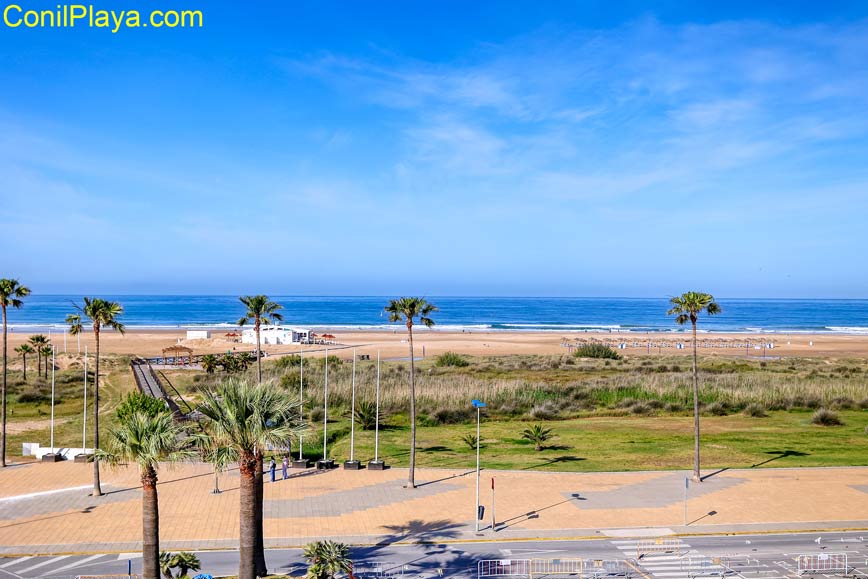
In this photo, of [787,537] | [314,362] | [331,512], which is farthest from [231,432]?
[314,362]

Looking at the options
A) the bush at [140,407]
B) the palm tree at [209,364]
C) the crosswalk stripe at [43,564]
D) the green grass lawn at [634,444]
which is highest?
the bush at [140,407]

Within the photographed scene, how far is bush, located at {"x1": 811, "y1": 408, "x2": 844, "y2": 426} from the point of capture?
4528cm

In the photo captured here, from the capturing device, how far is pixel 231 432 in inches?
685

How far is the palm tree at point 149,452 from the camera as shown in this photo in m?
17.1

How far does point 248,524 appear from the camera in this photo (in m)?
17.9

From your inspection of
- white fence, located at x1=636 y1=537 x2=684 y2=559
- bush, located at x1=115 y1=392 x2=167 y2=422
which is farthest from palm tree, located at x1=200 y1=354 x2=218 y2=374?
white fence, located at x1=636 y1=537 x2=684 y2=559

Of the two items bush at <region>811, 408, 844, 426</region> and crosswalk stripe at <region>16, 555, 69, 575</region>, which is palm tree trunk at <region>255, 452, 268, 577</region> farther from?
bush at <region>811, 408, 844, 426</region>

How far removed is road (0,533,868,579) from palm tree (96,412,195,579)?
3476mm

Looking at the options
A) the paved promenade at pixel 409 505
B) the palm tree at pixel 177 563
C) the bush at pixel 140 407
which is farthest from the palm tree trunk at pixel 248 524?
the paved promenade at pixel 409 505

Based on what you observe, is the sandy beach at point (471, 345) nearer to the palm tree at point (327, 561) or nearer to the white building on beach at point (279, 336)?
the white building on beach at point (279, 336)

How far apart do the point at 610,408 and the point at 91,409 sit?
127 feet

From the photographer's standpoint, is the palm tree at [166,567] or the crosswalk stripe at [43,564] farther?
the crosswalk stripe at [43,564]

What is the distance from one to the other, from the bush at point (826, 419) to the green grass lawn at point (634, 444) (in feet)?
2.20

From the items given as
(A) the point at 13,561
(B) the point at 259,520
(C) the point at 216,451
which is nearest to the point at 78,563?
(A) the point at 13,561
